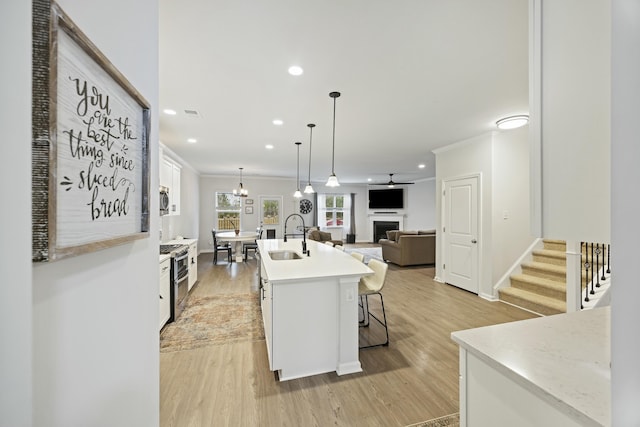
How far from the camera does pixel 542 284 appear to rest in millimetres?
3689

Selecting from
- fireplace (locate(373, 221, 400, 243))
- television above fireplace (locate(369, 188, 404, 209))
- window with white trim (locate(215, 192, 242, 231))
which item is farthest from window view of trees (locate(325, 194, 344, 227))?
window with white trim (locate(215, 192, 242, 231))

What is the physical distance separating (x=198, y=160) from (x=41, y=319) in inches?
254

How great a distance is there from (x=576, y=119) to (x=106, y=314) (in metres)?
1.38

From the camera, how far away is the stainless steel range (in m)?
3.20

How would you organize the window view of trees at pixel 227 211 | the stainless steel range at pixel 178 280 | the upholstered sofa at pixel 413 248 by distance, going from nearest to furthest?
the stainless steel range at pixel 178 280 < the upholstered sofa at pixel 413 248 < the window view of trees at pixel 227 211

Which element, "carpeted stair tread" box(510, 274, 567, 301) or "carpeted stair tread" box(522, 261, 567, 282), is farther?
"carpeted stair tread" box(522, 261, 567, 282)

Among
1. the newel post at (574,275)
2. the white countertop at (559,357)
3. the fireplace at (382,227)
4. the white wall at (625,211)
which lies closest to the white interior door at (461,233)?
the newel post at (574,275)

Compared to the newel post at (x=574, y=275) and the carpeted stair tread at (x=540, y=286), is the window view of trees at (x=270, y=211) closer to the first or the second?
the carpeted stair tread at (x=540, y=286)

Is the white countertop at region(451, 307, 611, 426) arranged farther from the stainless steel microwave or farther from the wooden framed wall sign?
the stainless steel microwave

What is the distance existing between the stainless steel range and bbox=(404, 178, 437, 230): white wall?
28.0 feet

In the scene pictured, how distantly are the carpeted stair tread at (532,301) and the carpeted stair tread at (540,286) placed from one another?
2.1 inches

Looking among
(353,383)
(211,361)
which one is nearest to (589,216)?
(353,383)

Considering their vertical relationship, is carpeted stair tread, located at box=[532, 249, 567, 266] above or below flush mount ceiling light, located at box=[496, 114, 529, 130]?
below

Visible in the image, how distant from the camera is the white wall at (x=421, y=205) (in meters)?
9.62
